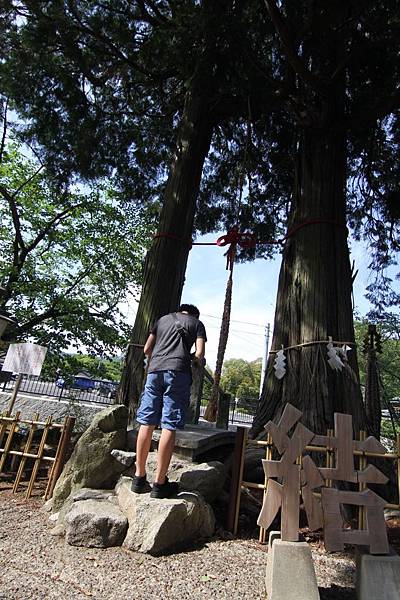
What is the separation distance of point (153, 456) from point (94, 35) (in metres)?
6.23

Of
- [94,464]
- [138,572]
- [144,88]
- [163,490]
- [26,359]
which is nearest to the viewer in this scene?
[138,572]

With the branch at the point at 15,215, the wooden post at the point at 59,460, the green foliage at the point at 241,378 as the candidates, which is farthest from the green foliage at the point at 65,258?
the green foliage at the point at 241,378

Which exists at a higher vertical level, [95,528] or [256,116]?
[256,116]

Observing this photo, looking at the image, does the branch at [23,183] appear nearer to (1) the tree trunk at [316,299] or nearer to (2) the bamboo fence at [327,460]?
(1) the tree trunk at [316,299]

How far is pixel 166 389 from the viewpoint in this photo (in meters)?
2.83

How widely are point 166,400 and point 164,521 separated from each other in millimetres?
778

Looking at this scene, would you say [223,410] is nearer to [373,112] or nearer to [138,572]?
[138,572]

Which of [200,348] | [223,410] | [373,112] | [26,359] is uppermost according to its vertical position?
[373,112]

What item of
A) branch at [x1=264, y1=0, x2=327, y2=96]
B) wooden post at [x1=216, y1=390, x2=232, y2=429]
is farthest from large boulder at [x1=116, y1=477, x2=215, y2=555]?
branch at [x1=264, y1=0, x2=327, y2=96]

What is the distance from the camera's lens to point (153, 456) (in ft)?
10.6

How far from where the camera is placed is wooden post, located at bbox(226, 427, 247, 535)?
111 inches

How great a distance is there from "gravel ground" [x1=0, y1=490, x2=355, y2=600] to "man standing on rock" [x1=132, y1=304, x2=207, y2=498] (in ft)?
1.47

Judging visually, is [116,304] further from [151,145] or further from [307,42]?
[307,42]

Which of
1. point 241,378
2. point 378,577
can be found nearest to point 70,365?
point 378,577
